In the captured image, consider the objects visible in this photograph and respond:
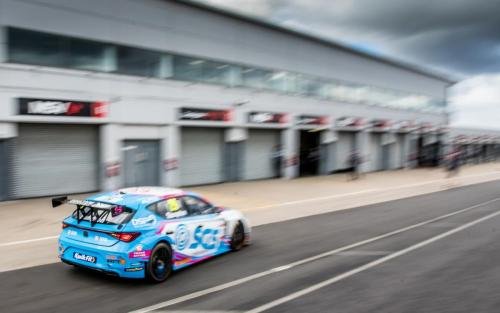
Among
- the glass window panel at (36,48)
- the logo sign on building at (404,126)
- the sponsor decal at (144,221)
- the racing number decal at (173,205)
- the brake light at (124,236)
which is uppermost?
the glass window panel at (36,48)

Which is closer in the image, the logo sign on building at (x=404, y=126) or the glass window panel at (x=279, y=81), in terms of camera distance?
the glass window panel at (x=279, y=81)

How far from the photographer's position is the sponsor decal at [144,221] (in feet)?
24.0

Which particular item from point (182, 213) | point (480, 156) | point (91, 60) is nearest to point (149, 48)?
point (91, 60)

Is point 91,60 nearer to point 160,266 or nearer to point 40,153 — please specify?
point 40,153

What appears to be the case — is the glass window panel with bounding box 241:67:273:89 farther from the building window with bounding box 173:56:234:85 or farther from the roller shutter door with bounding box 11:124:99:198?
the roller shutter door with bounding box 11:124:99:198

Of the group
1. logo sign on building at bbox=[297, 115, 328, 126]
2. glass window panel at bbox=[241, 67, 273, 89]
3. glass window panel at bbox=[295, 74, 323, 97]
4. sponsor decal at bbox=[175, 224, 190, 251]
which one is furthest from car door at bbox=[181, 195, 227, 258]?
glass window panel at bbox=[295, 74, 323, 97]

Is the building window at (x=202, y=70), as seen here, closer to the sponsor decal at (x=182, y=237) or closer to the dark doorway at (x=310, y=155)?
the dark doorway at (x=310, y=155)

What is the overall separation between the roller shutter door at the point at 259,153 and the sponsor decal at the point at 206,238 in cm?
1543

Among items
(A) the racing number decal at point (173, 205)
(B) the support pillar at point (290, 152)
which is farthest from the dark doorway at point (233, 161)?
(A) the racing number decal at point (173, 205)

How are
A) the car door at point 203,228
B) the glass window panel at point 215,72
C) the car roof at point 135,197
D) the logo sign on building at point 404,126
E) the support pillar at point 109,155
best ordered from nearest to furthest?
the car roof at point 135,197, the car door at point 203,228, the support pillar at point 109,155, the glass window panel at point 215,72, the logo sign on building at point 404,126

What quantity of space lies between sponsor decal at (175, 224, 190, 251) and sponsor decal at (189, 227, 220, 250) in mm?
208

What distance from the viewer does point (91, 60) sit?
1719cm

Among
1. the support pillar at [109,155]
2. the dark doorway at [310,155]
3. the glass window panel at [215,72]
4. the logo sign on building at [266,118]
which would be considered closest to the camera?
the support pillar at [109,155]

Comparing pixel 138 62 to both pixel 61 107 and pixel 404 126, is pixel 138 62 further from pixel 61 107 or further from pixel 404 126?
pixel 404 126
